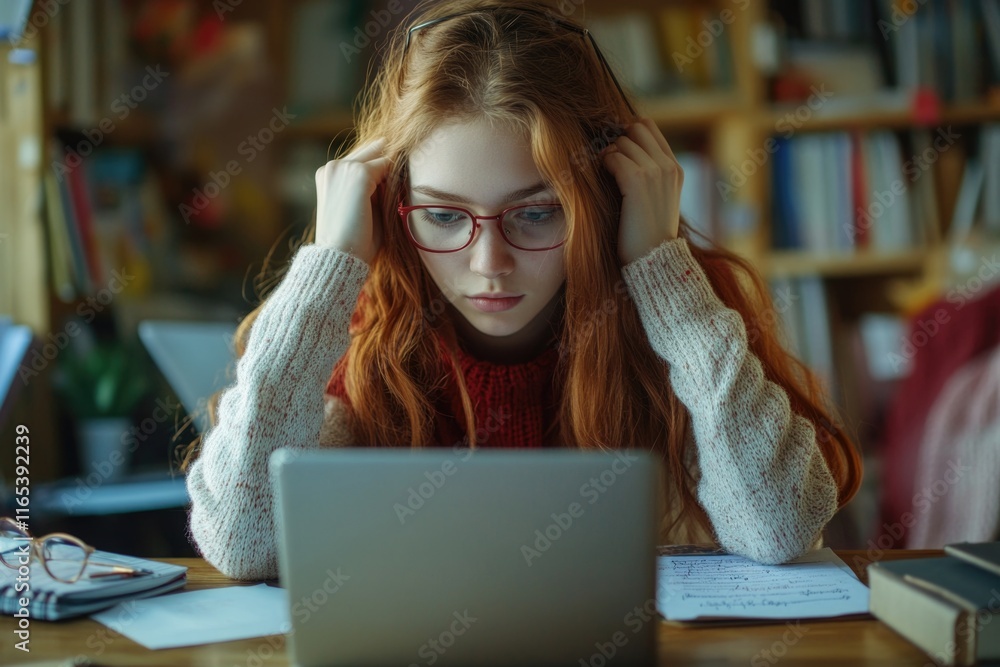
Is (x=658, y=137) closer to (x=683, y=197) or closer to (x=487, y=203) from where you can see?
(x=487, y=203)

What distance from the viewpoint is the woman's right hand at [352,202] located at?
107 cm

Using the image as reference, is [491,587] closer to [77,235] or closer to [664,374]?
[664,374]

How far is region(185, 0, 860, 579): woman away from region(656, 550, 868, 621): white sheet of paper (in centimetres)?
4

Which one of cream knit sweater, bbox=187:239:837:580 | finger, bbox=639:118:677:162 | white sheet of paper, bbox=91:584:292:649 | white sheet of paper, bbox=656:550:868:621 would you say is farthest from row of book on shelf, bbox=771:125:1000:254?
white sheet of paper, bbox=91:584:292:649

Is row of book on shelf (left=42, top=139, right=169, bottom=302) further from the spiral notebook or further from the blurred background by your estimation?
the spiral notebook

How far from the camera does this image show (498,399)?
3.83 feet

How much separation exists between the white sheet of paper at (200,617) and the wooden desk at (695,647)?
0.01 metres

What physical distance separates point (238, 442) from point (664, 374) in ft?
1.66

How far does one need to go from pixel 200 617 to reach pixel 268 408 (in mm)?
247

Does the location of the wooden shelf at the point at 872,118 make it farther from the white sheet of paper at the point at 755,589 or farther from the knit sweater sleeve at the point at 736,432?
the white sheet of paper at the point at 755,589

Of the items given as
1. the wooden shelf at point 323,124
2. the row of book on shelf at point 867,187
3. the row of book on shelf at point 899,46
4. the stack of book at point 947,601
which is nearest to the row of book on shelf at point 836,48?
the row of book on shelf at point 899,46

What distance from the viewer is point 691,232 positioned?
1265 millimetres

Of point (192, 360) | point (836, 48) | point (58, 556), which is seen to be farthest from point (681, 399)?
point (836, 48)

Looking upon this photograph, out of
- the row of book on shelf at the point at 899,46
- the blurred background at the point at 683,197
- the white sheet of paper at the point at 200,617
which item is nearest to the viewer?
the white sheet of paper at the point at 200,617
